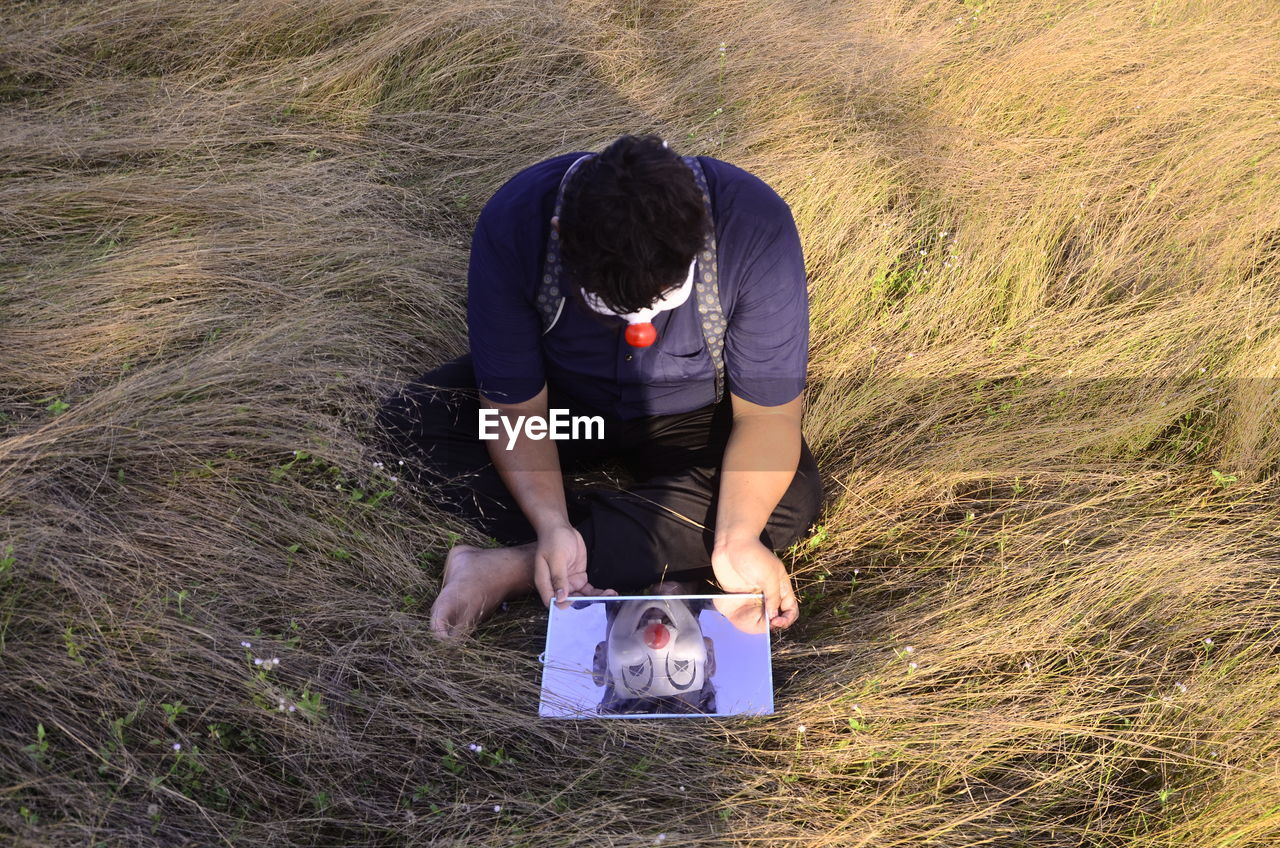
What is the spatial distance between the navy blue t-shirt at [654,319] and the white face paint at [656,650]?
21.0 inches

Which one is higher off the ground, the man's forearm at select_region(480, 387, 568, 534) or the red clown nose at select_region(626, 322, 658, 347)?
the red clown nose at select_region(626, 322, 658, 347)

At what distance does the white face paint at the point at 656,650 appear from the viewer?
2.12 m

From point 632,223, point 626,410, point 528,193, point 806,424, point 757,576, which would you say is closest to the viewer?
point 632,223

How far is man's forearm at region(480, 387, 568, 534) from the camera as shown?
229cm

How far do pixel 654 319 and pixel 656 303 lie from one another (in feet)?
0.73

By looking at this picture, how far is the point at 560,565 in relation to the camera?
2.21 meters

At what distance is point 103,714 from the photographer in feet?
6.00

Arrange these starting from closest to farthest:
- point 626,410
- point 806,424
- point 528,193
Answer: point 528,193 < point 626,410 < point 806,424

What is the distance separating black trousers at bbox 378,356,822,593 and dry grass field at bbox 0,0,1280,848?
0.34 feet

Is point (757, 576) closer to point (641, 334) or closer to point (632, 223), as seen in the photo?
point (641, 334)

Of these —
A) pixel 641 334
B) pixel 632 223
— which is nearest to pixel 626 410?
pixel 641 334

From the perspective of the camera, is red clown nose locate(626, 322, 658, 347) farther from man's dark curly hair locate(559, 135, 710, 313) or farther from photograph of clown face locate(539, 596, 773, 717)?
photograph of clown face locate(539, 596, 773, 717)

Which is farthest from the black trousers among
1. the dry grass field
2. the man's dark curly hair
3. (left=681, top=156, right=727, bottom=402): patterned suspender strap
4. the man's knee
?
the man's dark curly hair

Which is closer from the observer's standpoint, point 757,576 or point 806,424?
point 757,576
